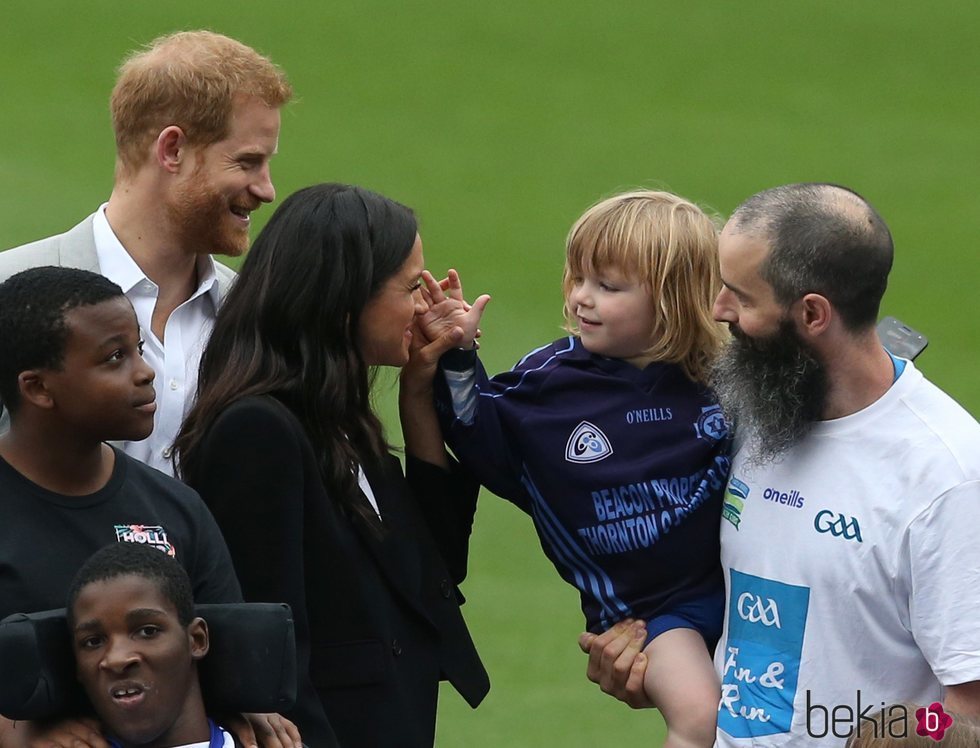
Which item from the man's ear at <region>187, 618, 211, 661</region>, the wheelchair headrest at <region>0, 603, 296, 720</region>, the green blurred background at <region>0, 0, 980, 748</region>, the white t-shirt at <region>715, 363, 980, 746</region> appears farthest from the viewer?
the green blurred background at <region>0, 0, 980, 748</region>

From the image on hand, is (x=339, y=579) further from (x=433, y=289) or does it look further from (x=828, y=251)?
(x=828, y=251)

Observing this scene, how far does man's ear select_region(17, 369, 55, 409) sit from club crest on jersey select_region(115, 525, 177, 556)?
0.25 metres

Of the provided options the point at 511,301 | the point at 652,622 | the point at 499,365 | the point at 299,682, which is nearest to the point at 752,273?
the point at 652,622

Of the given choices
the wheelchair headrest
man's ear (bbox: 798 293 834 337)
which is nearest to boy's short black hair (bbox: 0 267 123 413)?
the wheelchair headrest

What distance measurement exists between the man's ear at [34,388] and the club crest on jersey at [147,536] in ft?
0.82

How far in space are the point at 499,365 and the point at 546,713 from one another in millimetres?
2203

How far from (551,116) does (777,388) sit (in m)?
6.56

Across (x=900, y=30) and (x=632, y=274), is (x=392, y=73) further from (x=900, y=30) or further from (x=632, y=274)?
(x=632, y=274)

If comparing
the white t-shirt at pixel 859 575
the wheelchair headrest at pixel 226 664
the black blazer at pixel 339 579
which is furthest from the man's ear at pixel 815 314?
the wheelchair headrest at pixel 226 664

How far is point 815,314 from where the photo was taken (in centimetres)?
327

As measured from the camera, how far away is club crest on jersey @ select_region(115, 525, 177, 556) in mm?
2969

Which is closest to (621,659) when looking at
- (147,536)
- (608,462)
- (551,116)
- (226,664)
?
(608,462)

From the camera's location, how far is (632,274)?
11.9 ft

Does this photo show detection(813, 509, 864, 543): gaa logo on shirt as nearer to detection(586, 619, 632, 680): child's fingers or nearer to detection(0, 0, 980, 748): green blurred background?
detection(586, 619, 632, 680): child's fingers
